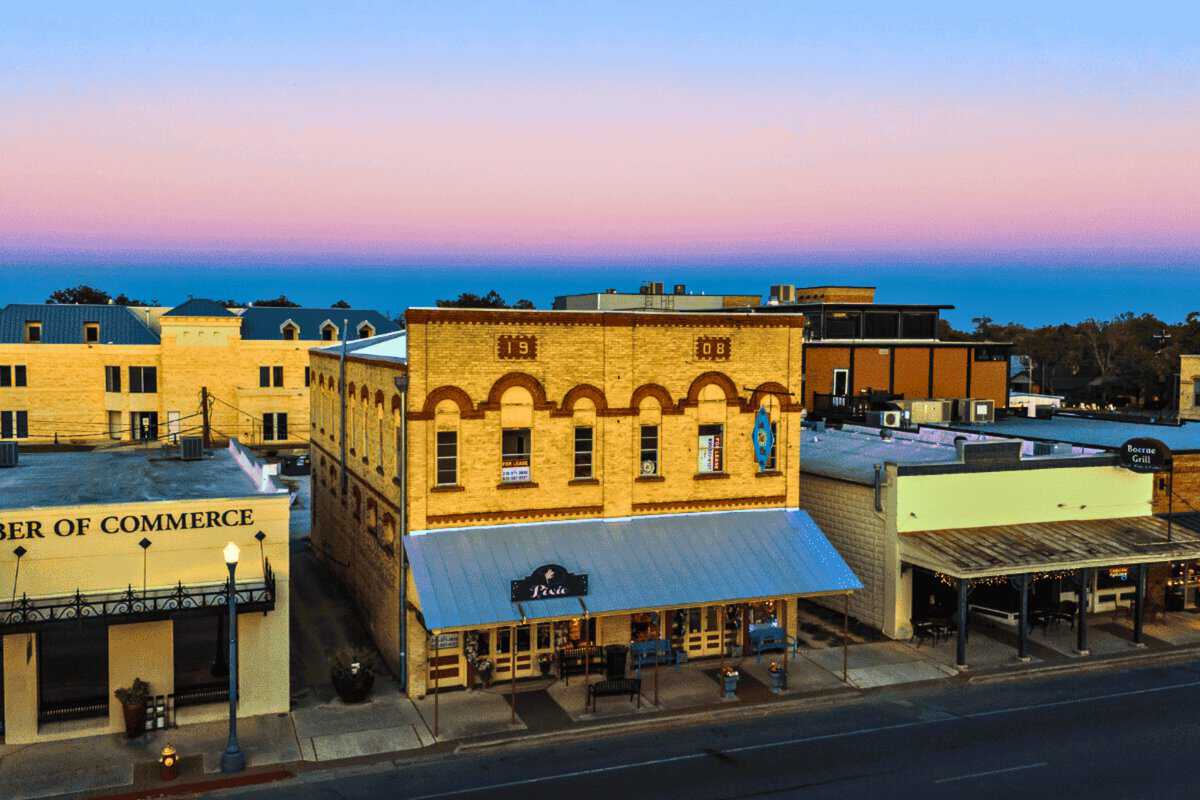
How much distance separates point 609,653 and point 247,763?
29.8 feet

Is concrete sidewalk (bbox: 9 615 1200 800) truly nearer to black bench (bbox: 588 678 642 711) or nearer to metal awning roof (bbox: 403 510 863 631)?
black bench (bbox: 588 678 642 711)

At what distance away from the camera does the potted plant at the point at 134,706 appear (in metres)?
22.3

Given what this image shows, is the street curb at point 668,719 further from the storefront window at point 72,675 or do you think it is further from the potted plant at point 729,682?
the storefront window at point 72,675

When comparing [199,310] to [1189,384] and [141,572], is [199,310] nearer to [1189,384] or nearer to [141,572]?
[141,572]

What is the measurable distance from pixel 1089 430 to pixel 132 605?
3910cm

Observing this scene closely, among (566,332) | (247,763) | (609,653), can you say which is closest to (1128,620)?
(609,653)

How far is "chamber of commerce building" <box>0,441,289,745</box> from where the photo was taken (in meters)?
22.2

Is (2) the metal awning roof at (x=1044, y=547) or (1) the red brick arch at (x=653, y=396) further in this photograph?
(2) the metal awning roof at (x=1044, y=547)

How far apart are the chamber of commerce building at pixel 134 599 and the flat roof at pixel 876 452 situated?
58.8 ft

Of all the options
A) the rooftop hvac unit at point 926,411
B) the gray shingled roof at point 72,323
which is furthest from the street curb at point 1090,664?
the gray shingled roof at point 72,323

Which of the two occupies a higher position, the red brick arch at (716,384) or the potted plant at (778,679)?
the red brick arch at (716,384)

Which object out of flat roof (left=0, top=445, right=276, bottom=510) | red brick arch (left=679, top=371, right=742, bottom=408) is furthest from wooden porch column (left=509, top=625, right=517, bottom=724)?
red brick arch (left=679, top=371, right=742, bottom=408)

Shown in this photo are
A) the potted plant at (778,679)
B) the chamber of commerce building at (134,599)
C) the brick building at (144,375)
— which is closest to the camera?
the chamber of commerce building at (134,599)

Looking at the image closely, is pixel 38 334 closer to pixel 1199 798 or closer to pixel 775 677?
pixel 775 677
